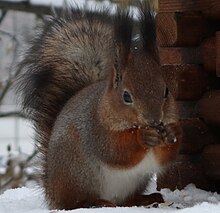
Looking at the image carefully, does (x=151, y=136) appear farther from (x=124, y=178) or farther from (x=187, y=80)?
(x=187, y=80)

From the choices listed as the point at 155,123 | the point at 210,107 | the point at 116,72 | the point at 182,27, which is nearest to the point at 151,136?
the point at 155,123

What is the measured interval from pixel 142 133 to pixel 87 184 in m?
0.24

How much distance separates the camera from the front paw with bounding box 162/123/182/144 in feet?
6.81

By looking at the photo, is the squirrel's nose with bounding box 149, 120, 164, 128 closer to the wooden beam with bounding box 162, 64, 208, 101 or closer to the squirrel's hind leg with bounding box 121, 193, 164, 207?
the squirrel's hind leg with bounding box 121, 193, 164, 207

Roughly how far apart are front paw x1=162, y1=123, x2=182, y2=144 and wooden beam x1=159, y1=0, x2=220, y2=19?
47 centimetres

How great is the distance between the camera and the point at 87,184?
2201 millimetres

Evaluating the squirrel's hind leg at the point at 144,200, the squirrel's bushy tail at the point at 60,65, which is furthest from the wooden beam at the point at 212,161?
the squirrel's bushy tail at the point at 60,65

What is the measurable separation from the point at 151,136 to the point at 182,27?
579 millimetres

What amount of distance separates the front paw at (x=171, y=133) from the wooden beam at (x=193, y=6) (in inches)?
18.5

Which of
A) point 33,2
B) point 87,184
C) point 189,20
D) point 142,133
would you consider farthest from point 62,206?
point 33,2

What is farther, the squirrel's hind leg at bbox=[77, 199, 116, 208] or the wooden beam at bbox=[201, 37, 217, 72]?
the wooden beam at bbox=[201, 37, 217, 72]

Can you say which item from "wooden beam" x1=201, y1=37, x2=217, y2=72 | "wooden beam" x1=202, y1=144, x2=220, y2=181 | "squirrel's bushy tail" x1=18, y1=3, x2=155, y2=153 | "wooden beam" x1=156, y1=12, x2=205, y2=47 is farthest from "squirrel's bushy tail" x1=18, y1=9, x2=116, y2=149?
"wooden beam" x1=202, y1=144, x2=220, y2=181

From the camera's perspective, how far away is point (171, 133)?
2.10 metres

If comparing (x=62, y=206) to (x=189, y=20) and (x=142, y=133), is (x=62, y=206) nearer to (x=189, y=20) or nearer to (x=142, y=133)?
(x=142, y=133)
